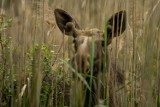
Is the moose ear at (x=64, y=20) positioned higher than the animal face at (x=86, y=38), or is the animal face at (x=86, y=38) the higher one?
the moose ear at (x=64, y=20)

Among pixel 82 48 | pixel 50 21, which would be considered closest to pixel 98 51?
pixel 82 48

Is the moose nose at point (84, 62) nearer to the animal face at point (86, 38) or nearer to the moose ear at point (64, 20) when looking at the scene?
the animal face at point (86, 38)

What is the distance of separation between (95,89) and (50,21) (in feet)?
3.61

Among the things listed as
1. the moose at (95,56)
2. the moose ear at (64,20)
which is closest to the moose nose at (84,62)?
the moose at (95,56)

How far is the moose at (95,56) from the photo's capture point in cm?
530

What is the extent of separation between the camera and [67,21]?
6758 millimetres

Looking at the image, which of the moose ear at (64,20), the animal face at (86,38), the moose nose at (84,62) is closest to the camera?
the moose nose at (84,62)

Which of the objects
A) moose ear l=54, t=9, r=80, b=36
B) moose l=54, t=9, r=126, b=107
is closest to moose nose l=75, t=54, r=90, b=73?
moose l=54, t=9, r=126, b=107

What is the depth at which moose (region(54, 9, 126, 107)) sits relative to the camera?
5305 mm

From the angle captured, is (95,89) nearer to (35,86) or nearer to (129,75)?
(129,75)

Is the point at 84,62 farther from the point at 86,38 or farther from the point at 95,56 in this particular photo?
the point at 86,38

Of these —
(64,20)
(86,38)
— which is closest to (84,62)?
(86,38)

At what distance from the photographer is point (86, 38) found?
604cm

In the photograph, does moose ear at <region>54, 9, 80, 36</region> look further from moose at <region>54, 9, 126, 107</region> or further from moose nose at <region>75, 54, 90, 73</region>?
moose nose at <region>75, 54, 90, 73</region>
